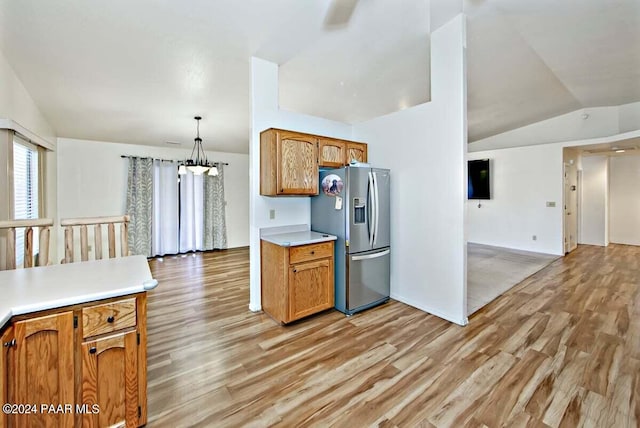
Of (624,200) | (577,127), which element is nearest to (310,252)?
(577,127)

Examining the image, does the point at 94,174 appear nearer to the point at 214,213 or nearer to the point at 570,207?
the point at 214,213

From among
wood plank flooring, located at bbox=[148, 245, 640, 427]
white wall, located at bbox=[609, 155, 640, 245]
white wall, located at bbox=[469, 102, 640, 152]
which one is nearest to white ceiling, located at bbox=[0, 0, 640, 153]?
white wall, located at bbox=[469, 102, 640, 152]

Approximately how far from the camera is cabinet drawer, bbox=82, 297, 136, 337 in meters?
1.30

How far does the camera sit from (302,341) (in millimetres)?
2496

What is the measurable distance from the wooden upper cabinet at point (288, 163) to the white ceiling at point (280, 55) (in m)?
0.99

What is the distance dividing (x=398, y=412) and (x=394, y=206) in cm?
229

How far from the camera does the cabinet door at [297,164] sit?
2.94 m

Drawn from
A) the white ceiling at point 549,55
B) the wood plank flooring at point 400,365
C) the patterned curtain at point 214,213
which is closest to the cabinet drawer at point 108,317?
the wood plank flooring at point 400,365

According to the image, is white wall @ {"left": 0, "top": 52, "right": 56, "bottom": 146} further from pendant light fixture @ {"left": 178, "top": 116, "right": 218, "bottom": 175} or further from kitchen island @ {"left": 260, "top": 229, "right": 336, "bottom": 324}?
kitchen island @ {"left": 260, "top": 229, "right": 336, "bottom": 324}

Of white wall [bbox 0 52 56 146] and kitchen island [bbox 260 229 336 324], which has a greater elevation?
white wall [bbox 0 52 56 146]

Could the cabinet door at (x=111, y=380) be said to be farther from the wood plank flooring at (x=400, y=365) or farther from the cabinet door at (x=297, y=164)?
the cabinet door at (x=297, y=164)

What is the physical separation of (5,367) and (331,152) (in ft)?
9.97

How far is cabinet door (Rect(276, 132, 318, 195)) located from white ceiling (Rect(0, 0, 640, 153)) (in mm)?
1013

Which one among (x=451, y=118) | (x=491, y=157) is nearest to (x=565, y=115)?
(x=491, y=157)
